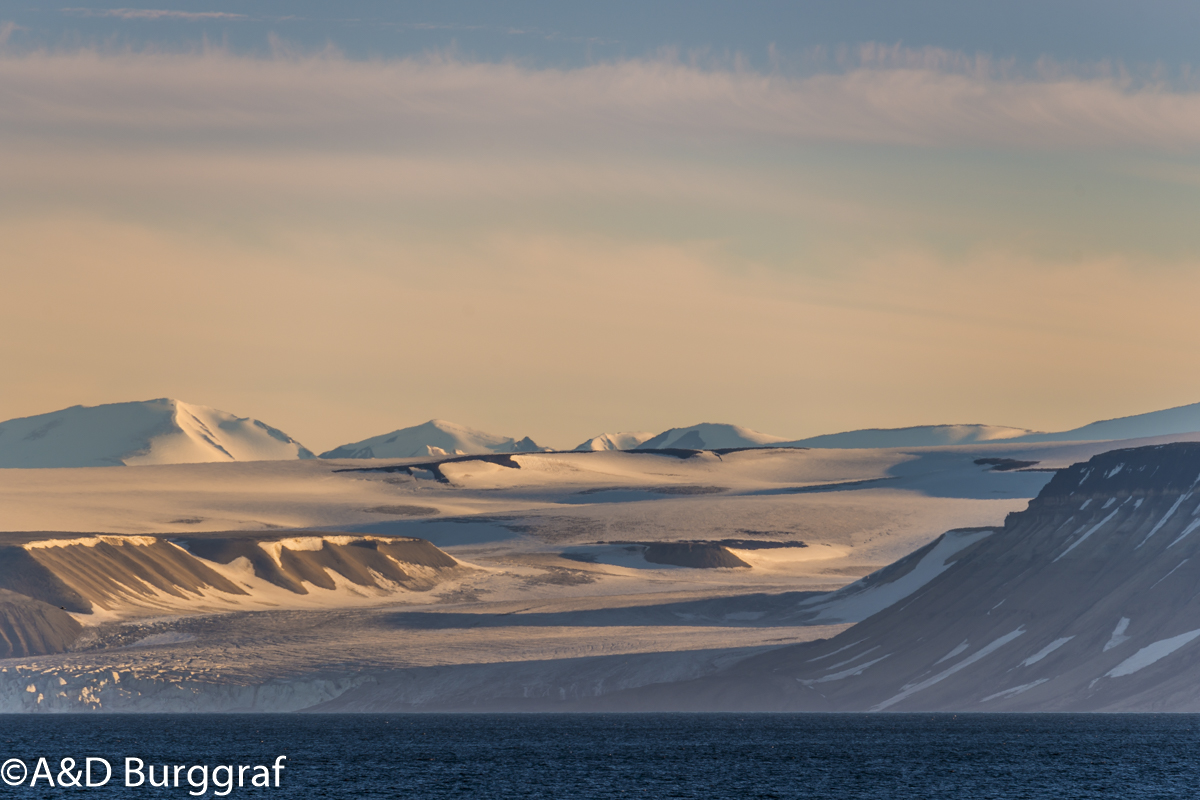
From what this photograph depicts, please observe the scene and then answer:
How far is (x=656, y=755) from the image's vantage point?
3888 inches

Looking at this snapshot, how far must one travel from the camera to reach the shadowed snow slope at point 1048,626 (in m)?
118

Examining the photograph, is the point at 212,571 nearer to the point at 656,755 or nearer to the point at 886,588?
the point at 886,588

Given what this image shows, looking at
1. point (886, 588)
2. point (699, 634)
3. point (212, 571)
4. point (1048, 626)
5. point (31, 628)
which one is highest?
point (212, 571)

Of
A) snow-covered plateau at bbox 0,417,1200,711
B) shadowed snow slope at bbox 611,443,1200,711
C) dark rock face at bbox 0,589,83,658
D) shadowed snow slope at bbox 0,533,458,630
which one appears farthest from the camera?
shadowed snow slope at bbox 0,533,458,630

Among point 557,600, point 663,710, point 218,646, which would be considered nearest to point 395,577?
point 557,600

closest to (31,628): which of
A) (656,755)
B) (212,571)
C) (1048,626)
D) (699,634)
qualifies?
(212,571)

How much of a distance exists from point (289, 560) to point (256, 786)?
101297mm

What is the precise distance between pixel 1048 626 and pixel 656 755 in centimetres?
4146

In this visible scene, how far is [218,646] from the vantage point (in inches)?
5802

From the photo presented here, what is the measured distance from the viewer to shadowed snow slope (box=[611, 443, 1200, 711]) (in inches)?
4653

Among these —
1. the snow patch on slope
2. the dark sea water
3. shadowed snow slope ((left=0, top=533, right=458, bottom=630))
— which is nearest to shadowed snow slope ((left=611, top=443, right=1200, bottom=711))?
the dark sea water

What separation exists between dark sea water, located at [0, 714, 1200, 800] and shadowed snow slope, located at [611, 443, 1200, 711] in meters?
2.37

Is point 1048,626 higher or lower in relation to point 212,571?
lower

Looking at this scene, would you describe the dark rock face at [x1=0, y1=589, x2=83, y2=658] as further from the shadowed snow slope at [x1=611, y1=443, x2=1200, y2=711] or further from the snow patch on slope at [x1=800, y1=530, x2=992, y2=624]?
the snow patch on slope at [x1=800, y1=530, x2=992, y2=624]
